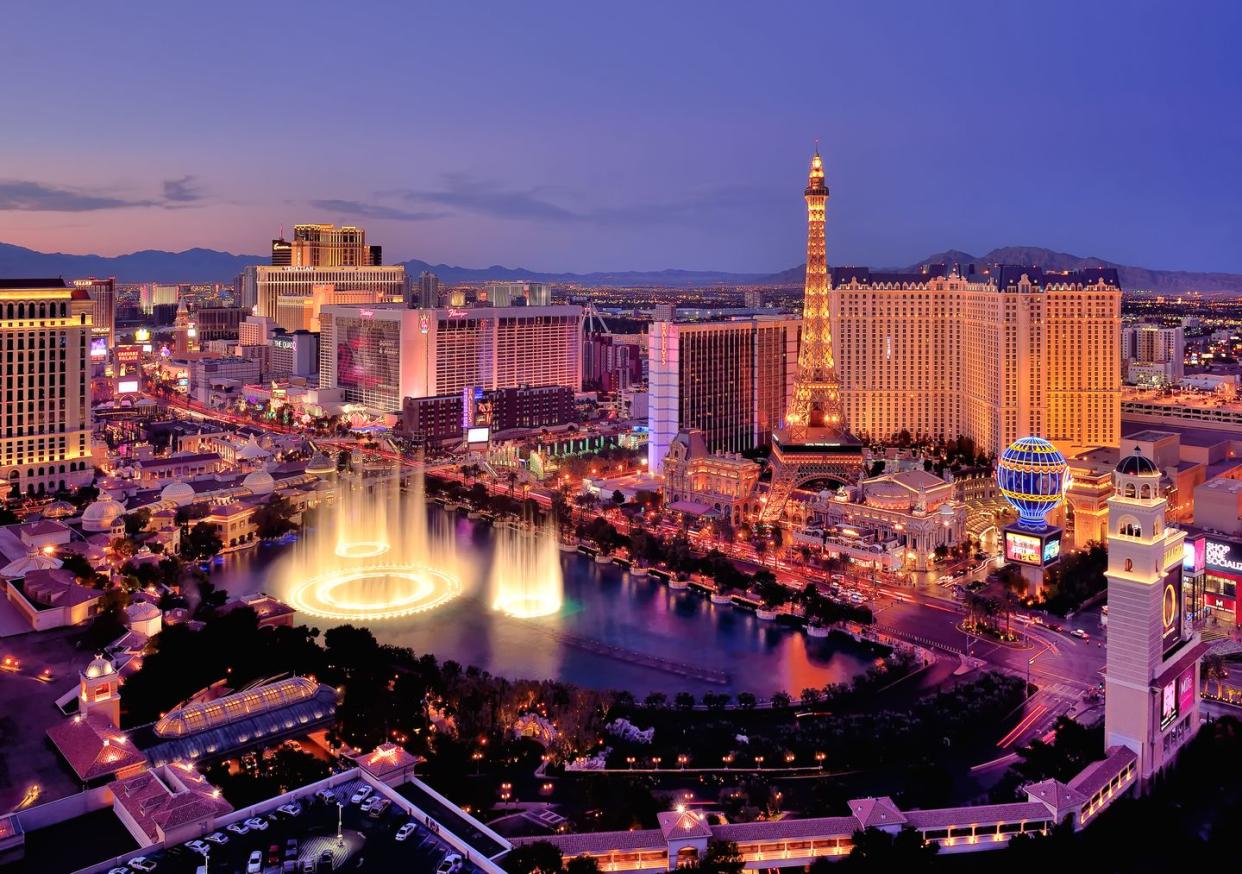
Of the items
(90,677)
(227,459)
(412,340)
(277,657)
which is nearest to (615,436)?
(412,340)

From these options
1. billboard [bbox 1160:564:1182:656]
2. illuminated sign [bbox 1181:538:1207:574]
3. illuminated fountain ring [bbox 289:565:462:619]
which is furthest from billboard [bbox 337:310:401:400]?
billboard [bbox 1160:564:1182:656]

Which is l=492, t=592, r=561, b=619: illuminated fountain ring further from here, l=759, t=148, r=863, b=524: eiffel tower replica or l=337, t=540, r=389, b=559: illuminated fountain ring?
l=759, t=148, r=863, b=524: eiffel tower replica

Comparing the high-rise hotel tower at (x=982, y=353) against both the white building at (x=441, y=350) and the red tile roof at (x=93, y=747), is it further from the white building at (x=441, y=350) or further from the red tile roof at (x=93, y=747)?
the red tile roof at (x=93, y=747)

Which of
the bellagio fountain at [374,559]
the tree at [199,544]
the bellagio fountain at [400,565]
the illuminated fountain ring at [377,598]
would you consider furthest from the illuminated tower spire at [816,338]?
the tree at [199,544]

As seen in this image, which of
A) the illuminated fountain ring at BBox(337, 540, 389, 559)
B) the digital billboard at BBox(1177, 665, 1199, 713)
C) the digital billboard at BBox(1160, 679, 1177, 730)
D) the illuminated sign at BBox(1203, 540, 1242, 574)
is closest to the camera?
the digital billboard at BBox(1160, 679, 1177, 730)

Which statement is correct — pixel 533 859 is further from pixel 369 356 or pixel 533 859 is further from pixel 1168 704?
pixel 369 356
